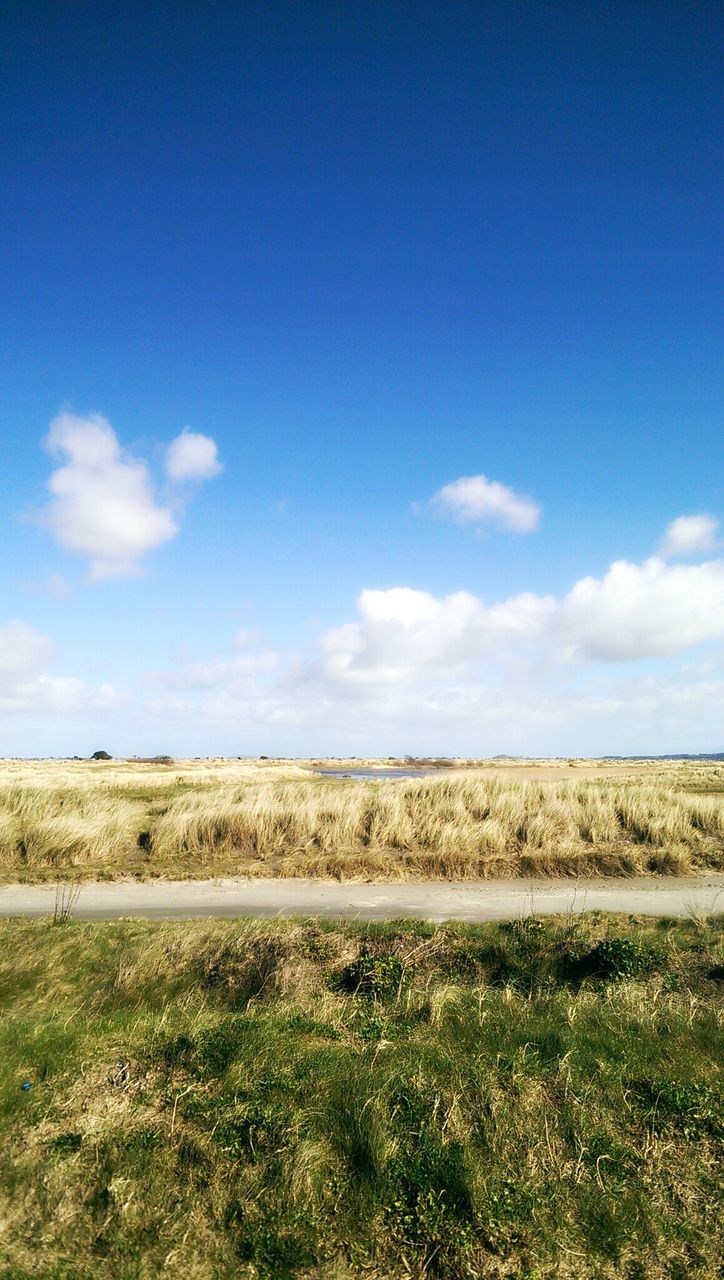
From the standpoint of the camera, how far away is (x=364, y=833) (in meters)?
22.4

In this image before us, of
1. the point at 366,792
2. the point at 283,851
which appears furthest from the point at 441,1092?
the point at 366,792

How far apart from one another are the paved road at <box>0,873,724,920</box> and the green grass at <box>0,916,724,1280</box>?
4.92 metres

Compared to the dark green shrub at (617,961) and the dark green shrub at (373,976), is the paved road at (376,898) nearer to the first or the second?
the dark green shrub at (617,961)

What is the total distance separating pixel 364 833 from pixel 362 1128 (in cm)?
1726

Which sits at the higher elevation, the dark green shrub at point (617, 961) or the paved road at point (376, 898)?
the dark green shrub at point (617, 961)

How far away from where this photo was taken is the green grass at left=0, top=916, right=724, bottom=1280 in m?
4.37

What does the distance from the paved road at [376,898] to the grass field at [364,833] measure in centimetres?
128

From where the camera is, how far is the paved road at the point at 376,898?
14062 mm

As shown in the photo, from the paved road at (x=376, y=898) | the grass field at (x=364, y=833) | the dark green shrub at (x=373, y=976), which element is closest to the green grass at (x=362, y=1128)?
the dark green shrub at (x=373, y=976)

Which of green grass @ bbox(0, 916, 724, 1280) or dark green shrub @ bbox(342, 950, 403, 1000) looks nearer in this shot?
green grass @ bbox(0, 916, 724, 1280)

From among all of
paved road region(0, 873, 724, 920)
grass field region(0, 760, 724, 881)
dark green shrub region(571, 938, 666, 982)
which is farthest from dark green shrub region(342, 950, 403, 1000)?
grass field region(0, 760, 724, 881)

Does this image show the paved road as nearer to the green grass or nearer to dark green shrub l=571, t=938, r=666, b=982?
dark green shrub l=571, t=938, r=666, b=982

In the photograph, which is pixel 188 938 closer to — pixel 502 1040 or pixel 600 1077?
pixel 502 1040

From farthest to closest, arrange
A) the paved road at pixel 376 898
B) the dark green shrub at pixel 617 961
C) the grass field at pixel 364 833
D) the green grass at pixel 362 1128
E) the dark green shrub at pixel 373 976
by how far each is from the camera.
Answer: the grass field at pixel 364 833, the paved road at pixel 376 898, the dark green shrub at pixel 617 961, the dark green shrub at pixel 373 976, the green grass at pixel 362 1128
